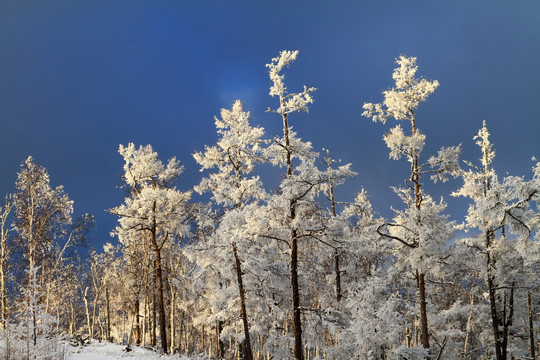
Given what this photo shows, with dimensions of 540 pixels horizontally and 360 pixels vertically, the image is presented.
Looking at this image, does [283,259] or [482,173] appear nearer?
[482,173]

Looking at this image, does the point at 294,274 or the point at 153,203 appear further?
the point at 153,203

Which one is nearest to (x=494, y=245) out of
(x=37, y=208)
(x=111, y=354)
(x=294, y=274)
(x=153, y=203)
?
(x=294, y=274)

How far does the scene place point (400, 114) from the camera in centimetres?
1812

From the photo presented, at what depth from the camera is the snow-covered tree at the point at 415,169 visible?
1653 cm

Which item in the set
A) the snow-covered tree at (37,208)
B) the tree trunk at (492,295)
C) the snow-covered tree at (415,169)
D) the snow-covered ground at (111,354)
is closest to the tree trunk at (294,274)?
the snow-covered tree at (415,169)

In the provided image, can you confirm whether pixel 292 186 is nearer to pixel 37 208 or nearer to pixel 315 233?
pixel 315 233

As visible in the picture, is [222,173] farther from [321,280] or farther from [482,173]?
[482,173]

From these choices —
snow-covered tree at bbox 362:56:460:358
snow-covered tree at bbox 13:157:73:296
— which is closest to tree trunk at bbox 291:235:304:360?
snow-covered tree at bbox 362:56:460:358

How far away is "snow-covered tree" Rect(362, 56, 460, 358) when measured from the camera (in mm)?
16531

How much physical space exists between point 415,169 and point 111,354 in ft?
55.4

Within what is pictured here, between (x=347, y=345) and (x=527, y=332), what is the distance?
48.9 ft

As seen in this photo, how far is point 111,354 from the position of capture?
62.4 feet

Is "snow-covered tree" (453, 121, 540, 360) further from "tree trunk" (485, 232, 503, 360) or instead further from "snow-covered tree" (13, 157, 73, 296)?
"snow-covered tree" (13, 157, 73, 296)

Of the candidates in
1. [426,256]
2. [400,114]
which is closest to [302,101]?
[400,114]
